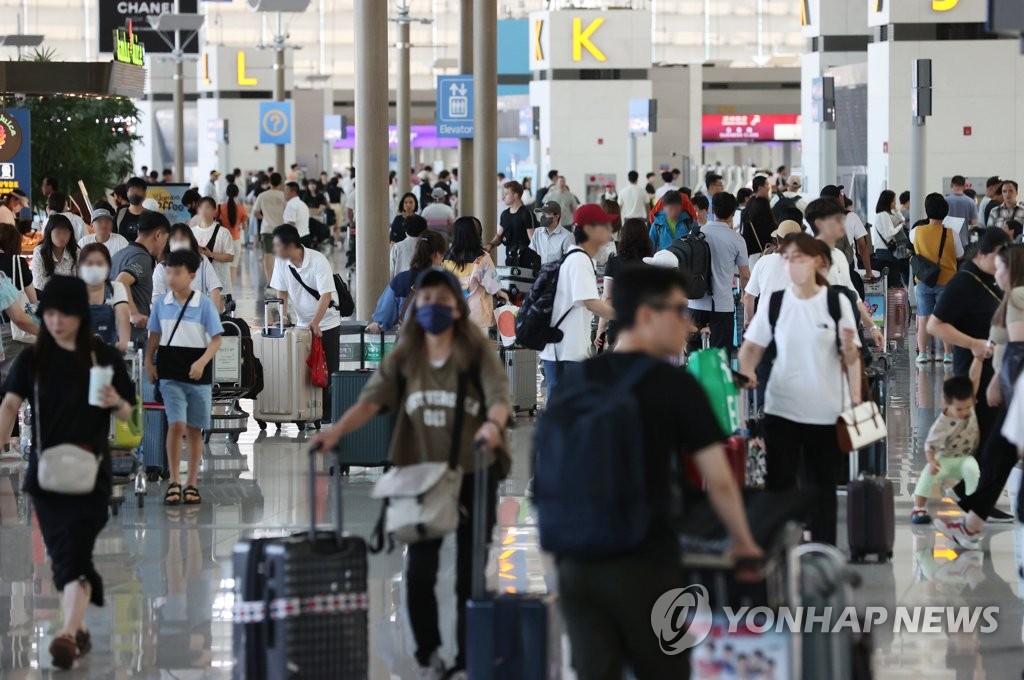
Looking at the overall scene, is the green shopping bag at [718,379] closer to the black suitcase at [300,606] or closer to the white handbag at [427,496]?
the white handbag at [427,496]

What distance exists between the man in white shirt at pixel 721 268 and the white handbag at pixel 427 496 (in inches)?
281

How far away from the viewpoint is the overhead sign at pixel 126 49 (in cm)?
3174

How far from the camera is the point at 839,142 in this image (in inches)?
1319

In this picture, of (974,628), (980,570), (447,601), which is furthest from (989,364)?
(447,601)

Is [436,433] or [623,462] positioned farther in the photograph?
[436,433]

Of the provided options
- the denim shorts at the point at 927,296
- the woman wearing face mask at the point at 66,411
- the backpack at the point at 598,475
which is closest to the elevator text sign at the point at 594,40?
the denim shorts at the point at 927,296

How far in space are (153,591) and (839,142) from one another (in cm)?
2719

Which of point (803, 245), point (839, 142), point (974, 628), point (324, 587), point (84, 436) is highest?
point (839, 142)

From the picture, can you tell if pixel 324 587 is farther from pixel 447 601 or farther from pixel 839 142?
pixel 839 142

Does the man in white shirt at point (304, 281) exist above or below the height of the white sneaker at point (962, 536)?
above

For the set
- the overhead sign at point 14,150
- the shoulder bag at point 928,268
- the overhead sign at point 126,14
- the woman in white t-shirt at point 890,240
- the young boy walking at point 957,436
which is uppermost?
the overhead sign at point 126,14

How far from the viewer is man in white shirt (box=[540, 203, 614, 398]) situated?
9.36 meters

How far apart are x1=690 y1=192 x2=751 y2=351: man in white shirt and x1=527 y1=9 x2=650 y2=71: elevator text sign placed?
30.8 m

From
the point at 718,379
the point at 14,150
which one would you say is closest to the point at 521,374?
the point at 718,379
